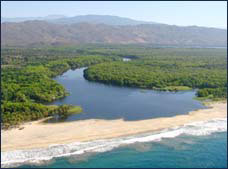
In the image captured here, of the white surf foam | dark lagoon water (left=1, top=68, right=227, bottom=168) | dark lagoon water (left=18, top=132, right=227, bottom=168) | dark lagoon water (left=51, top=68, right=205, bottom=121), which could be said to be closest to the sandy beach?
the white surf foam

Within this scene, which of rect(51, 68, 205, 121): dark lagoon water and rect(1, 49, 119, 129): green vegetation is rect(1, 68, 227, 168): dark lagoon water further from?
rect(1, 49, 119, 129): green vegetation

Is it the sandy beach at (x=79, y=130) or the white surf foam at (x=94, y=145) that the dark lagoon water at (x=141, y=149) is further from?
the sandy beach at (x=79, y=130)

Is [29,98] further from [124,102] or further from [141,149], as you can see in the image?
[141,149]

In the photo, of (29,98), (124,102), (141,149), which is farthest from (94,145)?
(29,98)

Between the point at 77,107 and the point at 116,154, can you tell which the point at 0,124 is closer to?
the point at 77,107

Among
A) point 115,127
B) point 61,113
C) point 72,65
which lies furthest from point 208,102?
point 72,65

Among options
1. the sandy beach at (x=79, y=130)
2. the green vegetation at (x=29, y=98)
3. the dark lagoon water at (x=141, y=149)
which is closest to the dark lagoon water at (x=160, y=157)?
the dark lagoon water at (x=141, y=149)
